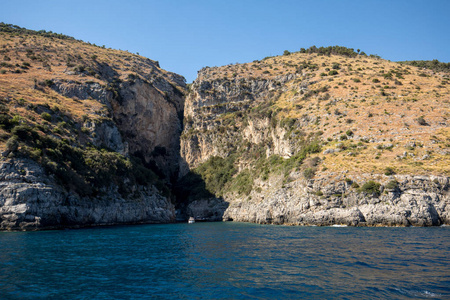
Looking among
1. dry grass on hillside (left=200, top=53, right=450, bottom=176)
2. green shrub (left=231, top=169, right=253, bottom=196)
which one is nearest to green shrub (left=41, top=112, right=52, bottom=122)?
green shrub (left=231, top=169, right=253, bottom=196)

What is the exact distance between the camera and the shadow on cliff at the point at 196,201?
2906 inches

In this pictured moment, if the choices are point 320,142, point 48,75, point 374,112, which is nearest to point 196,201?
point 320,142

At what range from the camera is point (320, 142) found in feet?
188

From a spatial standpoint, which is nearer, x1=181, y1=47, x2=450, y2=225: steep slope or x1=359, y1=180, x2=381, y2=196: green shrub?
x1=359, y1=180, x2=381, y2=196: green shrub

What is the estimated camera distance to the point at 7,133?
41969mm

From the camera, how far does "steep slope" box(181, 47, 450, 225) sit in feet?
138

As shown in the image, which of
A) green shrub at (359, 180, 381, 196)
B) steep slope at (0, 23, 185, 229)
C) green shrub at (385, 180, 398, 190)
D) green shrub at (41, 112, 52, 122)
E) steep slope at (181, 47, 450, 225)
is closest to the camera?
steep slope at (0, 23, 185, 229)

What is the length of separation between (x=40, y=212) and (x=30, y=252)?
60.9ft

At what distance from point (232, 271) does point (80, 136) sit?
176 feet

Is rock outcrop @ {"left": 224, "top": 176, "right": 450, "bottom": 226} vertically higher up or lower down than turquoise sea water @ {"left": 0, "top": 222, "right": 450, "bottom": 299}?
higher up

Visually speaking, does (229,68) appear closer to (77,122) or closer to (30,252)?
(77,122)

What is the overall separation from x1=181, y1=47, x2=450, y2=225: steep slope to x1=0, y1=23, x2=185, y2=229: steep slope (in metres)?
12.7

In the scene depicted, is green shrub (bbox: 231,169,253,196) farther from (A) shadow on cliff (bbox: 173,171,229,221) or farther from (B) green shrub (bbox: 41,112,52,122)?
(B) green shrub (bbox: 41,112,52,122)

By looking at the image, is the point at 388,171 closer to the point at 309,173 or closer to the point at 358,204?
the point at 358,204
